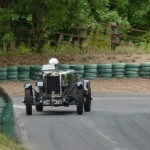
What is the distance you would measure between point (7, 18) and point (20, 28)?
7.41 meters

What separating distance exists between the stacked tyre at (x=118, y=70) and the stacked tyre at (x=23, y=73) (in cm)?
383

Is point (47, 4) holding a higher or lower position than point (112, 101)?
higher

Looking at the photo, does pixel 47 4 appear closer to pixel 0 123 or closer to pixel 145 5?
pixel 145 5

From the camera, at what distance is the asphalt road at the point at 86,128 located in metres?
13.7

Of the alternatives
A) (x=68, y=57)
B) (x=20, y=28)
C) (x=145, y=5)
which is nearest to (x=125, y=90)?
(x=68, y=57)

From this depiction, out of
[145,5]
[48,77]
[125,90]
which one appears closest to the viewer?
[48,77]

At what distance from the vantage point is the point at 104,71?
3130 cm

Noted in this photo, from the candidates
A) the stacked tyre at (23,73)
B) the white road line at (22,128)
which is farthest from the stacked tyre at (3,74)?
the white road line at (22,128)

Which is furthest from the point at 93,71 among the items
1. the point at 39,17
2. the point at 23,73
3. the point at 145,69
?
the point at 39,17

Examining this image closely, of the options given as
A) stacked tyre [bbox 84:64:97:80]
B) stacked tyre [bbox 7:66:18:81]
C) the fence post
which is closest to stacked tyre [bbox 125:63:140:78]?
stacked tyre [bbox 84:64:97:80]

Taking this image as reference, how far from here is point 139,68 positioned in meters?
31.6

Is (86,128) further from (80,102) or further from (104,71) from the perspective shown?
(104,71)

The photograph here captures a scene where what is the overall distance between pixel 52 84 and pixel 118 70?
12044mm

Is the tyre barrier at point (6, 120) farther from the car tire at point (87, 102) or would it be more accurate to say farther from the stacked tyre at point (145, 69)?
the stacked tyre at point (145, 69)
